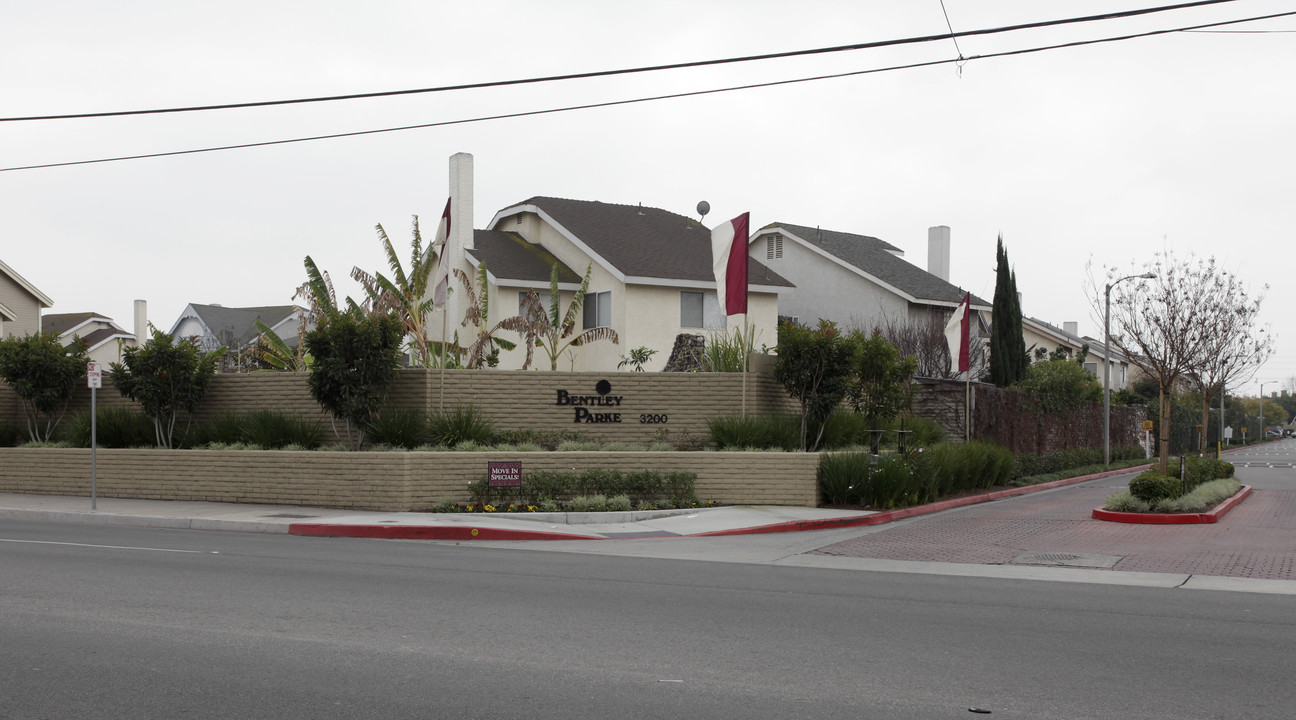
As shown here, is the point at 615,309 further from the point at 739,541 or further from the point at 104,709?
the point at 104,709

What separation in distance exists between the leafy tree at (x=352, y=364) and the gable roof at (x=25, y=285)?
28.3 m

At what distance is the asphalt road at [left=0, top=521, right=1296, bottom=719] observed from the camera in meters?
6.29

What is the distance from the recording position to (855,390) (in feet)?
70.4

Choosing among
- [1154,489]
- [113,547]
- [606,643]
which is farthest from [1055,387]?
[606,643]

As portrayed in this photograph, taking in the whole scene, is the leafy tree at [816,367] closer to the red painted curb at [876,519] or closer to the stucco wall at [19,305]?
the red painted curb at [876,519]

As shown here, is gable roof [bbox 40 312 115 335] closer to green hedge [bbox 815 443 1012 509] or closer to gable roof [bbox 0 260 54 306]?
gable roof [bbox 0 260 54 306]

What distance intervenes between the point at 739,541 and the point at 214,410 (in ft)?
41.4

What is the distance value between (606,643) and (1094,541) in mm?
10242

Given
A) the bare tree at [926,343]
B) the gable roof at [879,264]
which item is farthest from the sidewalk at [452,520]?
the gable roof at [879,264]

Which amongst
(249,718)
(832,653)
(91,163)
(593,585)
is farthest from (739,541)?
(91,163)

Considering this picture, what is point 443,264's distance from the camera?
2178 centimetres

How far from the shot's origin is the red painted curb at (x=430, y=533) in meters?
15.7

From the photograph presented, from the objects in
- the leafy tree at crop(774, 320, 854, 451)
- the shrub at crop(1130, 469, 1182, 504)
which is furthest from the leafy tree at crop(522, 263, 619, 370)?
the shrub at crop(1130, 469, 1182, 504)

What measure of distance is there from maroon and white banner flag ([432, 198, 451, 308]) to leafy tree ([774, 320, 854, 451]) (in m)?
6.80
